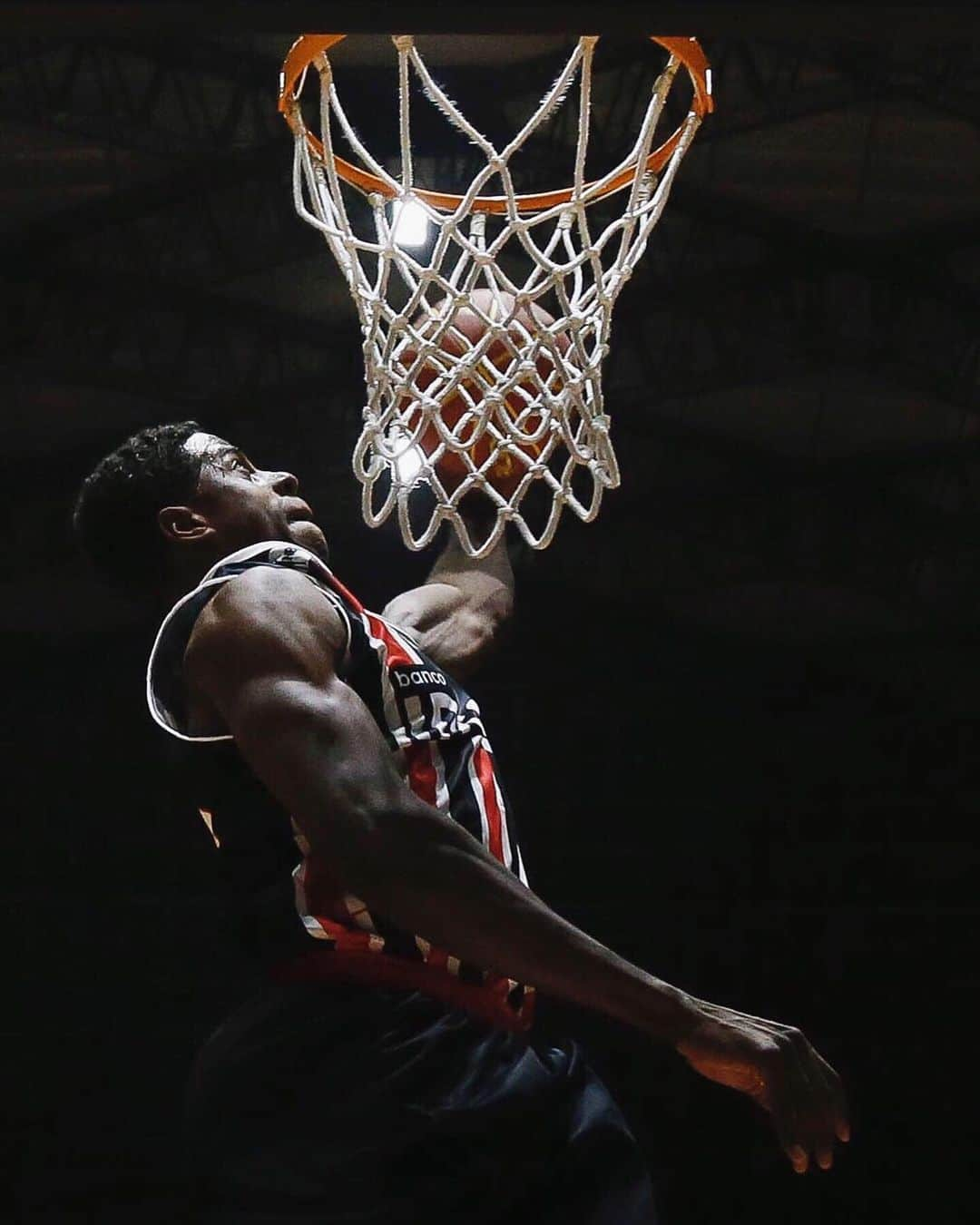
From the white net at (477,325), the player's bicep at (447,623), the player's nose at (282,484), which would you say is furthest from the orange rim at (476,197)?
the player's bicep at (447,623)

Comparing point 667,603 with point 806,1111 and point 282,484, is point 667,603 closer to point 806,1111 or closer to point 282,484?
point 282,484

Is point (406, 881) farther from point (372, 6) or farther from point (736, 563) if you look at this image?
point (736, 563)

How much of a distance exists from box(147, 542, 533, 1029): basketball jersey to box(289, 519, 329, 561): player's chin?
0.72 feet

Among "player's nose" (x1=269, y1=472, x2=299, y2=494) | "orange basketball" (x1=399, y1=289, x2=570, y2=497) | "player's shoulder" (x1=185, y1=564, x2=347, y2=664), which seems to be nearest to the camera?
"player's shoulder" (x1=185, y1=564, x2=347, y2=664)

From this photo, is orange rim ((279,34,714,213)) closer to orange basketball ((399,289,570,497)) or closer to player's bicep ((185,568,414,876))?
orange basketball ((399,289,570,497))

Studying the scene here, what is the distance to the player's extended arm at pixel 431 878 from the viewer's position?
1.85 metres

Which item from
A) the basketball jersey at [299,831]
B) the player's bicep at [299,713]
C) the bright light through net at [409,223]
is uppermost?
the bright light through net at [409,223]

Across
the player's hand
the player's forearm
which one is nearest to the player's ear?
the player's forearm

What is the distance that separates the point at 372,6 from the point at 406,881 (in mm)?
961

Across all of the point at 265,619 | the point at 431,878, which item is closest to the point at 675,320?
the point at 265,619

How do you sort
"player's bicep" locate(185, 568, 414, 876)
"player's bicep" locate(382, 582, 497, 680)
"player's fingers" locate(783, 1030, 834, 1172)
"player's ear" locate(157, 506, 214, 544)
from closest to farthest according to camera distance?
"player's fingers" locate(783, 1030, 834, 1172) < "player's bicep" locate(185, 568, 414, 876) < "player's ear" locate(157, 506, 214, 544) < "player's bicep" locate(382, 582, 497, 680)

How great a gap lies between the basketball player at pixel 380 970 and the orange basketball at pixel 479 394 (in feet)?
1.85

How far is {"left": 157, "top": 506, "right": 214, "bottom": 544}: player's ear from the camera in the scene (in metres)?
2.59

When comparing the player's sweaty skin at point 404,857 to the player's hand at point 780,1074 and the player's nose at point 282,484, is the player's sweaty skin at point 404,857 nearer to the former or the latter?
the player's hand at point 780,1074
